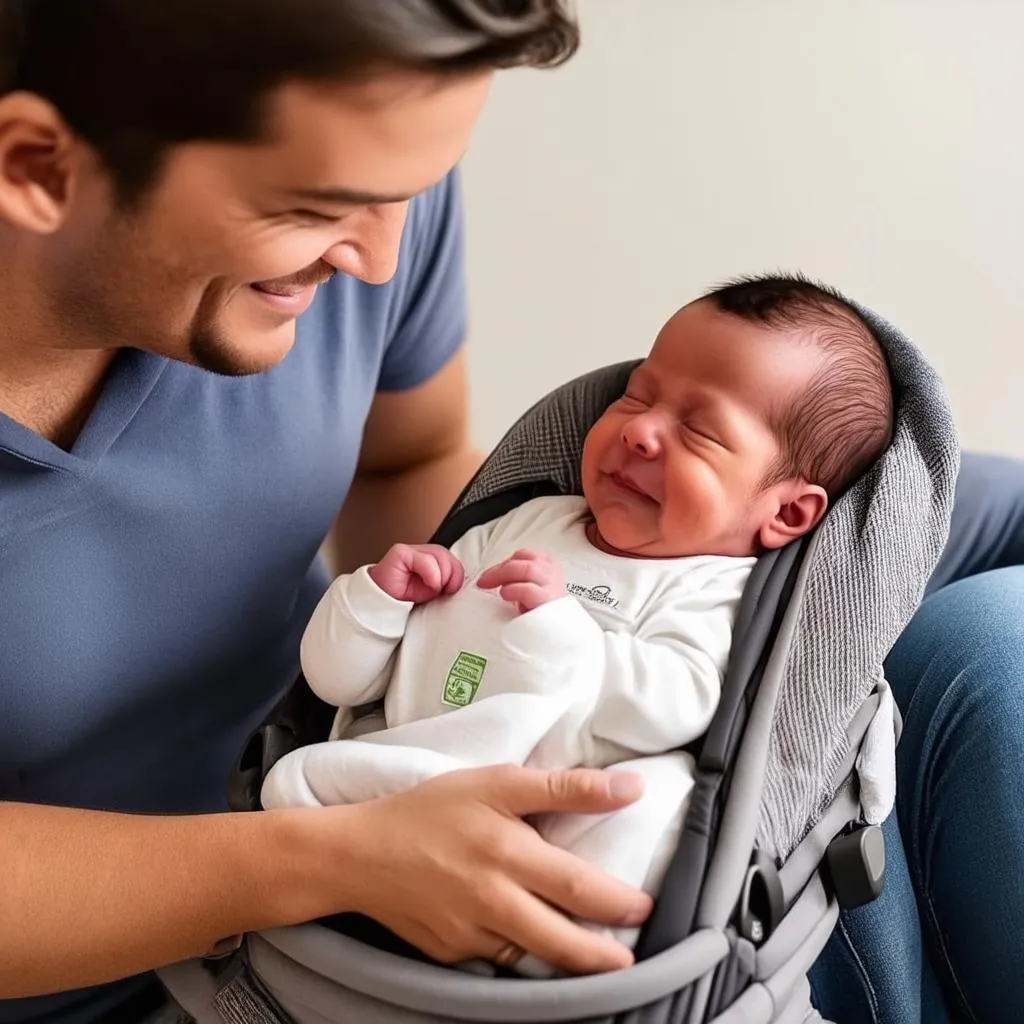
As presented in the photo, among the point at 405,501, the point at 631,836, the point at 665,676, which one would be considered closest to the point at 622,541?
the point at 665,676

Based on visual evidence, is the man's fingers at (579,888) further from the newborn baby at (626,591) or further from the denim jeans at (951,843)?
the denim jeans at (951,843)

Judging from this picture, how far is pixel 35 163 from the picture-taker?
0.71 m

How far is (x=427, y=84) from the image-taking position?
68 centimetres

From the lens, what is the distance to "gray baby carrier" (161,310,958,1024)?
2.18 ft

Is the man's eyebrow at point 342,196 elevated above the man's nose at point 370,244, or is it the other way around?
the man's eyebrow at point 342,196

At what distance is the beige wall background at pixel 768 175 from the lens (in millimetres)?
1514

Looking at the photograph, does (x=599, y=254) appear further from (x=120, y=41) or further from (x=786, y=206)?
(x=120, y=41)

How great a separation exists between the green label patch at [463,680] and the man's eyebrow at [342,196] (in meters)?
0.31

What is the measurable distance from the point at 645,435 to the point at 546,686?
0.23 meters

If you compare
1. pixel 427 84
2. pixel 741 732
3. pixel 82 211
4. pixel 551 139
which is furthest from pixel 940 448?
pixel 551 139

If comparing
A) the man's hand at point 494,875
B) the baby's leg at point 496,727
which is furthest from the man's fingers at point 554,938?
the baby's leg at point 496,727

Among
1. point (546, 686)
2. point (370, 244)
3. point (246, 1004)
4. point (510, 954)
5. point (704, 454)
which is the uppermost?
point (370, 244)

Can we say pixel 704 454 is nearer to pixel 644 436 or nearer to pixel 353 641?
pixel 644 436

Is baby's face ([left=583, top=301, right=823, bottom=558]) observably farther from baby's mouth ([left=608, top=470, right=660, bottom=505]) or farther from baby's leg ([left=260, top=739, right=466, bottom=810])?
baby's leg ([left=260, top=739, right=466, bottom=810])
